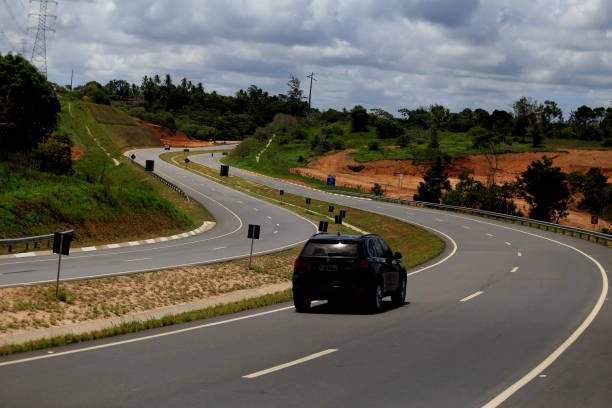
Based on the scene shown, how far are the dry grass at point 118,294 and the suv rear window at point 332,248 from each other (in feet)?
17.1

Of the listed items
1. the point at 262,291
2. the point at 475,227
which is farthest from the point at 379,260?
the point at 475,227

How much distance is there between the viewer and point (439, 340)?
1200cm

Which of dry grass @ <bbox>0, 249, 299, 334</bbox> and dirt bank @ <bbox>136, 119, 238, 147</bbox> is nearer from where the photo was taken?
dry grass @ <bbox>0, 249, 299, 334</bbox>

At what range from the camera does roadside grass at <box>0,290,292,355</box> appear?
11.2 m

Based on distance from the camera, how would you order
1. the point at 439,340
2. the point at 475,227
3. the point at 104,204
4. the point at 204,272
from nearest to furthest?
the point at 439,340, the point at 204,272, the point at 104,204, the point at 475,227

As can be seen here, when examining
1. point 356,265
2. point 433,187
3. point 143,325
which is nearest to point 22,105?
point 433,187

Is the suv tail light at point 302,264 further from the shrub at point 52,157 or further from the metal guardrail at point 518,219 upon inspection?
the shrub at point 52,157

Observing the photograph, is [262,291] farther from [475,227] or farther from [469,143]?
[469,143]

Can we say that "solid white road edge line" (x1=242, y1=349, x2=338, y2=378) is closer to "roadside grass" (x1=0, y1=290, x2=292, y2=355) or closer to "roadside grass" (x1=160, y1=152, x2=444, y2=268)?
"roadside grass" (x1=0, y1=290, x2=292, y2=355)

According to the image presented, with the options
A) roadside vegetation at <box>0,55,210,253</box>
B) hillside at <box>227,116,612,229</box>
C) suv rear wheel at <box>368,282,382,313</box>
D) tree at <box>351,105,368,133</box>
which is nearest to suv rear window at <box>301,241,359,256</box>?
suv rear wheel at <box>368,282,382,313</box>

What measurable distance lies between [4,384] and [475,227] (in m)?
50.1

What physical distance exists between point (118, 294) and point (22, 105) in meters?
59.4

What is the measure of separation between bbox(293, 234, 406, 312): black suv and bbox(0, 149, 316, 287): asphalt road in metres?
9.54

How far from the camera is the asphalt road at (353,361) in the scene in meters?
7.93
